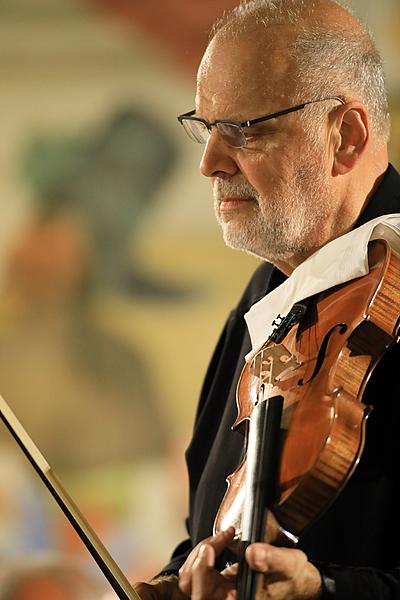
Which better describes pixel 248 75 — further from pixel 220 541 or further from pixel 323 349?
pixel 220 541

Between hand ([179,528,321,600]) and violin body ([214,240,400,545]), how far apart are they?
0.03 meters

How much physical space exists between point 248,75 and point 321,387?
A: 1.69ft

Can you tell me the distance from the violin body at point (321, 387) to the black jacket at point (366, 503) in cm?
10

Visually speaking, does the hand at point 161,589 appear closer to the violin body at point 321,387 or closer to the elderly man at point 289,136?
the elderly man at point 289,136

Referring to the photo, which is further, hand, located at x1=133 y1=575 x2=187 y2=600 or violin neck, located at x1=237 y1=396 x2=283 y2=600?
hand, located at x1=133 y1=575 x2=187 y2=600

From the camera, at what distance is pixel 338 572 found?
111 centimetres

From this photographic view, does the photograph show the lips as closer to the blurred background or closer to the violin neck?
the violin neck

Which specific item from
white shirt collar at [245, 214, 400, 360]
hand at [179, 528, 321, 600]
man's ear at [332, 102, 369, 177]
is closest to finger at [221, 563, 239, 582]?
hand at [179, 528, 321, 600]

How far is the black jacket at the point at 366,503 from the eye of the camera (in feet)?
3.70

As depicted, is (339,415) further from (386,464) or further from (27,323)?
(27,323)

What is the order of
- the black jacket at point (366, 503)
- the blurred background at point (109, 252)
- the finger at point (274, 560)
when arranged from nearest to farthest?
the finger at point (274, 560)
the black jacket at point (366, 503)
the blurred background at point (109, 252)

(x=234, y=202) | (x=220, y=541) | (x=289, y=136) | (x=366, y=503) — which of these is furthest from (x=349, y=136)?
(x=220, y=541)

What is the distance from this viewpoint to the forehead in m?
1.40


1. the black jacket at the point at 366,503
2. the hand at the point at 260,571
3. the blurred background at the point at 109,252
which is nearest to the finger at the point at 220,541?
the hand at the point at 260,571
